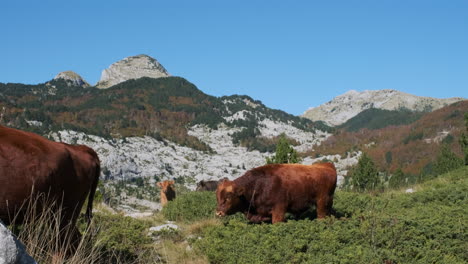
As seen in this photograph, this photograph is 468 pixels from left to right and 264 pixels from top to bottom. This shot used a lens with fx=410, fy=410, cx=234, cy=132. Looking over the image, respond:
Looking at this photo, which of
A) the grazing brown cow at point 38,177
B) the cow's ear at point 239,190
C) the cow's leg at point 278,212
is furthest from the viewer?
the cow's ear at point 239,190

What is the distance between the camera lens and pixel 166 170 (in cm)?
18538

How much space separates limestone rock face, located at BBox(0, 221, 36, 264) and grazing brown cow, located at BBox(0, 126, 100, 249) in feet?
4.98

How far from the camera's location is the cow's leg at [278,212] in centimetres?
872

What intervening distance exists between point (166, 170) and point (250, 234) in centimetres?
18182

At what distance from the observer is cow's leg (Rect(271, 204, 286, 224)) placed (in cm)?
872

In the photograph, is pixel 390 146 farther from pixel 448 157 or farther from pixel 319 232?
pixel 319 232

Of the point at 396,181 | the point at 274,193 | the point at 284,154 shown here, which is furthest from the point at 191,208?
the point at 396,181

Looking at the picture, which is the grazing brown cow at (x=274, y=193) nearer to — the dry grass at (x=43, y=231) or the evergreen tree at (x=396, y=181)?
the dry grass at (x=43, y=231)

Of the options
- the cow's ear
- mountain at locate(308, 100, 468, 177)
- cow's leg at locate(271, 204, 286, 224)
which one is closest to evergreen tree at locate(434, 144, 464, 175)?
cow's leg at locate(271, 204, 286, 224)

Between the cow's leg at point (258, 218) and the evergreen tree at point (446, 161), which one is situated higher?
the evergreen tree at point (446, 161)

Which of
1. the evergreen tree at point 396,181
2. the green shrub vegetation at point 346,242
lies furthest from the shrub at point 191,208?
the evergreen tree at point 396,181

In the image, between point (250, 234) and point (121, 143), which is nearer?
point (250, 234)

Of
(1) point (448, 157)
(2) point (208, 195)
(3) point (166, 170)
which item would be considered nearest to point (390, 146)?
(3) point (166, 170)

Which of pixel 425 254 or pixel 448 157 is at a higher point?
pixel 448 157
